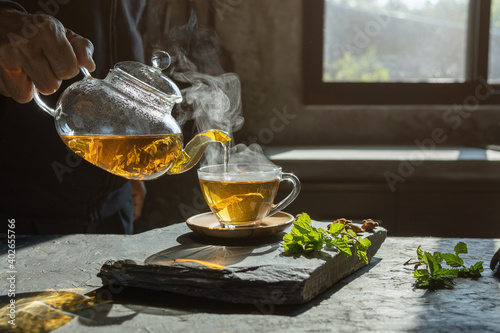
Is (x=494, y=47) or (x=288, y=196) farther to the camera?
(x=494, y=47)

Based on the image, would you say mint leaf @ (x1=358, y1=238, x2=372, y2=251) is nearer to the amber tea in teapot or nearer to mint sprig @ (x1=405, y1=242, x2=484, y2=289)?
mint sprig @ (x1=405, y1=242, x2=484, y2=289)

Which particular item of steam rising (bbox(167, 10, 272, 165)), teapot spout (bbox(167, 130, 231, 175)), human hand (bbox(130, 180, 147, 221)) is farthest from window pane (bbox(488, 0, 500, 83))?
teapot spout (bbox(167, 130, 231, 175))

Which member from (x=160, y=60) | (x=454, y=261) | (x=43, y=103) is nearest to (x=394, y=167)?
Answer: (x=454, y=261)

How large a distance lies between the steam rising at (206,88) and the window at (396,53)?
51cm

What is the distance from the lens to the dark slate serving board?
2.80 ft

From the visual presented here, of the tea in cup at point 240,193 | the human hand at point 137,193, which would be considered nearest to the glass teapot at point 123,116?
the tea in cup at point 240,193

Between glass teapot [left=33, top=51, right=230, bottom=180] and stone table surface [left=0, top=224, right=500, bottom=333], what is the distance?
19 centimetres

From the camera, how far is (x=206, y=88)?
1.78m

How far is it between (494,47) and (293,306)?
2.70 metres

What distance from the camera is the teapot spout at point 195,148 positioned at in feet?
3.68

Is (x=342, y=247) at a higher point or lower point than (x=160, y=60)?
lower

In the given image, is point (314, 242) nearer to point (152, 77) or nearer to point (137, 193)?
point (152, 77)

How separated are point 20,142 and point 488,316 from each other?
149 cm

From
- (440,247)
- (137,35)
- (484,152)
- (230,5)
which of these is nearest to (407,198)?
(484,152)
